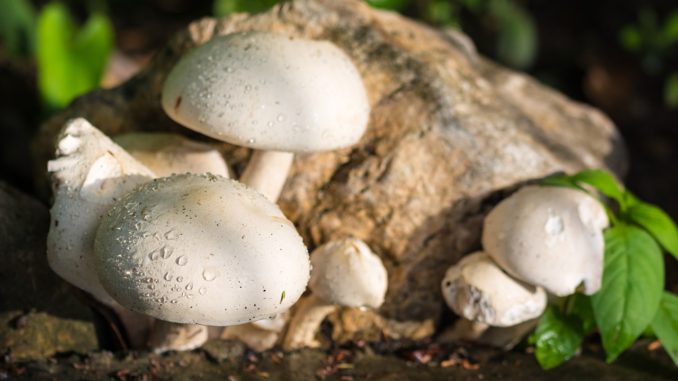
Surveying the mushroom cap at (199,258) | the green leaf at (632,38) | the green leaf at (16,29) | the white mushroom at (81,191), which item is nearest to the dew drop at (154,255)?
the mushroom cap at (199,258)

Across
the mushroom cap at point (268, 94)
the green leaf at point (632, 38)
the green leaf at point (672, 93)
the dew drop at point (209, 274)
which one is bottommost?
the green leaf at point (672, 93)

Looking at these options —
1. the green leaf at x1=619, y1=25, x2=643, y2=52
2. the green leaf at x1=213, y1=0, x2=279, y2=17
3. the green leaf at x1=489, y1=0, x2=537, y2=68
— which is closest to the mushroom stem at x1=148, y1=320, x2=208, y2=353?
the green leaf at x1=213, y1=0, x2=279, y2=17

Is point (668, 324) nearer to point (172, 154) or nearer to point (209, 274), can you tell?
point (209, 274)

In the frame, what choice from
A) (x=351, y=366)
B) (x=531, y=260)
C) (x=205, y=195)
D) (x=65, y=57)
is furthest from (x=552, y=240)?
(x=65, y=57)

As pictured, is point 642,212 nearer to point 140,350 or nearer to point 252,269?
point 252,269

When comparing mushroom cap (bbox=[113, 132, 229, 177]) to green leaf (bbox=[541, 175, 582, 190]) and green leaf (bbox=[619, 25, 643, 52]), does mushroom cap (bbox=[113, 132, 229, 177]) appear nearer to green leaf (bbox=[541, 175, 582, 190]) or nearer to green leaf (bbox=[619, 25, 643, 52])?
green leaf (bbox=[541, 175, 582, 190])

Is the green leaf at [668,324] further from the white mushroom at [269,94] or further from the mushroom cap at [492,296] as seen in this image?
the white mushroom at [269,94]
